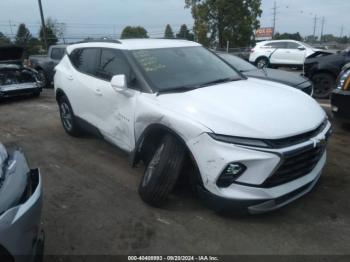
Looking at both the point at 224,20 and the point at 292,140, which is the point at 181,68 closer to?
the point at 292,140

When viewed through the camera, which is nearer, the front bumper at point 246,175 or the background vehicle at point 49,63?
the front bumper at point 246,175

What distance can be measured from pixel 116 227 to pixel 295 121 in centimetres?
193

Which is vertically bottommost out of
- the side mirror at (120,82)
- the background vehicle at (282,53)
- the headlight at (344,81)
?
the background vehicle at (282,53)

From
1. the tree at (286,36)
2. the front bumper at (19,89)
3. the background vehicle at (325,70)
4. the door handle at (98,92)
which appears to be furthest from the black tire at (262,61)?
the tree at (286,36)

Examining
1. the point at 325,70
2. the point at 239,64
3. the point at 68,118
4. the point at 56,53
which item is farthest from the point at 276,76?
the point at 56,53

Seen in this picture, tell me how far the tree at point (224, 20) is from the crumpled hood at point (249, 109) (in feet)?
109

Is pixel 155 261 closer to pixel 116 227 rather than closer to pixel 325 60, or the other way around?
pixel 116 227

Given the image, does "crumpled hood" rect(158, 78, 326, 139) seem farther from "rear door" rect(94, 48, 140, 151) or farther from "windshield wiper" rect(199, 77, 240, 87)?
"rear door" rect(94, 48, 140, 151)

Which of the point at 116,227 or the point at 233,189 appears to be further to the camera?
the point at 116,227

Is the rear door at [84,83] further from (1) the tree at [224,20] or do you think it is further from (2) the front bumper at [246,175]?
(1) the tree at [224,20]

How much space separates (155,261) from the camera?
114 inches

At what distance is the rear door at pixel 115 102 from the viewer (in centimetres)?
402

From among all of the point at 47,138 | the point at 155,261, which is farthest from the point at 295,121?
the point at 47,138

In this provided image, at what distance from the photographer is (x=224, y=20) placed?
118 ft
